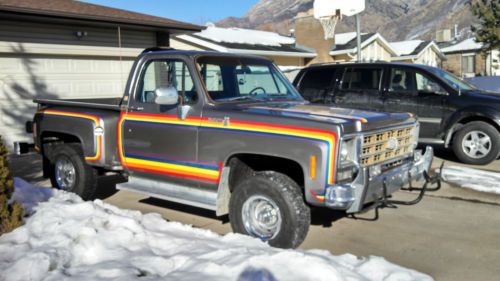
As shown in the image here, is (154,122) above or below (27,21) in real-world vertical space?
below

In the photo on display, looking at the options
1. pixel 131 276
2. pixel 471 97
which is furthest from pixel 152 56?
pixel 471 97

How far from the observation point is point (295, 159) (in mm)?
4652

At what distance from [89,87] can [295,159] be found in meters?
9.06

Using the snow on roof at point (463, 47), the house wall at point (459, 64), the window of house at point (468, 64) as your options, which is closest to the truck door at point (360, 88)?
the house wall at point (459, 64)

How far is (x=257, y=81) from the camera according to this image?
621cm

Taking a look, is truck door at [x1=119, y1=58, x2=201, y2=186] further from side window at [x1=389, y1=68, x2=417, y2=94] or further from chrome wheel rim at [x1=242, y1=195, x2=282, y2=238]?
side window at [x1=389, y1=68, x2=417, y2=94]

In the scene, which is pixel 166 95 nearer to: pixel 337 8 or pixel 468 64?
pixel 337 8

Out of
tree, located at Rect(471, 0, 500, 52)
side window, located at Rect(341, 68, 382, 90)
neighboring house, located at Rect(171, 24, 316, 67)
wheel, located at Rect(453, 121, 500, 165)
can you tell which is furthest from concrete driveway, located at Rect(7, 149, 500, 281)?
tree, located at Rect(471, 0, 500, 52)

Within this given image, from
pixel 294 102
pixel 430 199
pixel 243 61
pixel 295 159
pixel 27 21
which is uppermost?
pixel 27 21

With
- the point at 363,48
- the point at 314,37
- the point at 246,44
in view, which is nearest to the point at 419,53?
the point at 363,48

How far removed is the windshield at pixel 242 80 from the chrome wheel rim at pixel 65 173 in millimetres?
2448

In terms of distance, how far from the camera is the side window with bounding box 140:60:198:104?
5703 millimetres

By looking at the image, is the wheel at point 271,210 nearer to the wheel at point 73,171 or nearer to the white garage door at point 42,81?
the wheel at point 73,171

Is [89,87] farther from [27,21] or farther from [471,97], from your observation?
[471,97]
